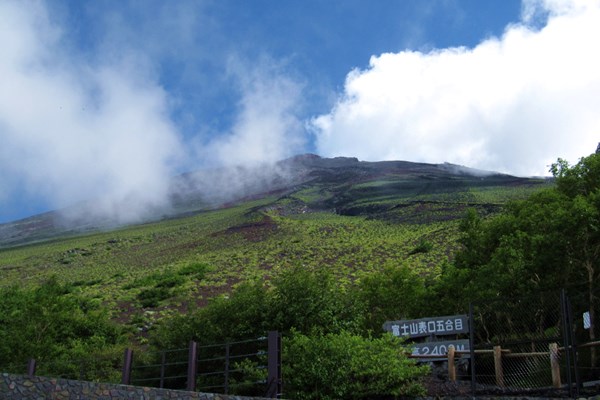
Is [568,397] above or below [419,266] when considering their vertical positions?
below

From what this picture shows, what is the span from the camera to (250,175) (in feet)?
589

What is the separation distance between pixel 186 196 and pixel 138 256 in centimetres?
8516

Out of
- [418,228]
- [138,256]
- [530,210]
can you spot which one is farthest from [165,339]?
[138,256]

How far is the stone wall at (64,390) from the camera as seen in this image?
443 inches

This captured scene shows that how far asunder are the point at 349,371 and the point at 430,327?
359 cm

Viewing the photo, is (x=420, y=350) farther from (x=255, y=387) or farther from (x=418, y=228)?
(x=418, y=228)

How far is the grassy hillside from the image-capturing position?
176 ft

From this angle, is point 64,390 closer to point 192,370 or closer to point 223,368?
point 192,370

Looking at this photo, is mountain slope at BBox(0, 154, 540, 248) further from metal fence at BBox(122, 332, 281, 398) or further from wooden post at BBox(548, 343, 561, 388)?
wooden post at BBox(548, 343, 561, 388)

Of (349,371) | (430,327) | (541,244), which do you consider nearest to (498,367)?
(349,371)

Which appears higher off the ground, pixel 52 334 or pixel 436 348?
pixel 52 334

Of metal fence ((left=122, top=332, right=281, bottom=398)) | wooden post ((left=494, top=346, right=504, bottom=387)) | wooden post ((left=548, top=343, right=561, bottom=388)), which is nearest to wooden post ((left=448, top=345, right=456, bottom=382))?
wooden post ((left=494, top=346, right=504, bottom=387))

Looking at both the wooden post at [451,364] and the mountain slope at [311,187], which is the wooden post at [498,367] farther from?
the mountain slope at [311,187]

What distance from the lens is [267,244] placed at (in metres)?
74.5
